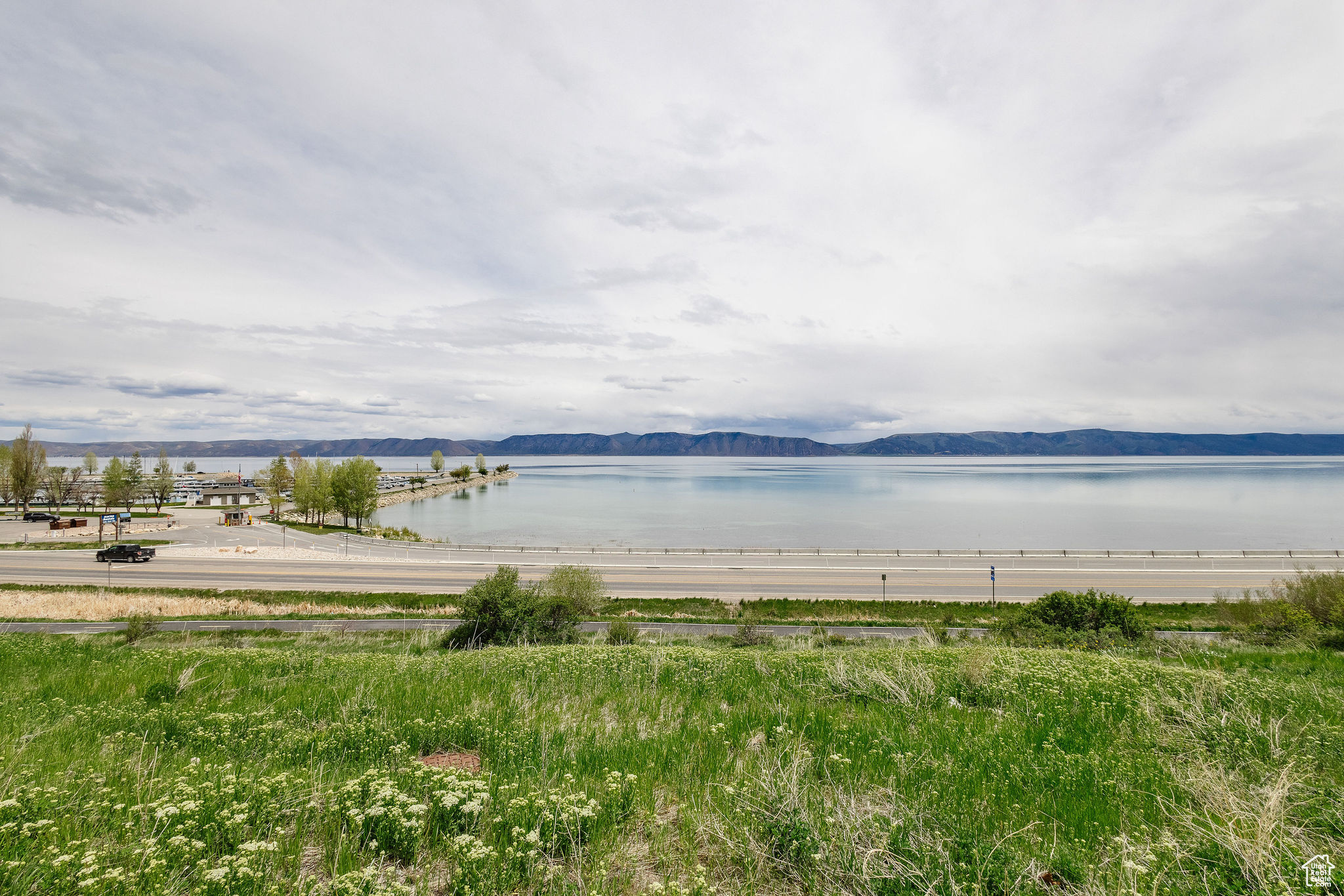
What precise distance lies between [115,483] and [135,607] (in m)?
72.1

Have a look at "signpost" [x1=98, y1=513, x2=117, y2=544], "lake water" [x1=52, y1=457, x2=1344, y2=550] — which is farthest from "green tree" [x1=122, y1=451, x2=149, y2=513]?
"signpost" [x1=98, y1=513, x2=117, y2=544]

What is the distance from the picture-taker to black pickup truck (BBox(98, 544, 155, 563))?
43.2 metres

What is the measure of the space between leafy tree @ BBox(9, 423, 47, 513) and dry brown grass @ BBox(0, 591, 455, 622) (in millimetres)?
75303

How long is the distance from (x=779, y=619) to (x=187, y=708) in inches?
1058

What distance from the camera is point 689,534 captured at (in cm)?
7181

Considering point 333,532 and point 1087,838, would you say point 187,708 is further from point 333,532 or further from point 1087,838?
point 333,532

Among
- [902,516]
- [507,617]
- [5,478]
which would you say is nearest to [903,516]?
[902,516]

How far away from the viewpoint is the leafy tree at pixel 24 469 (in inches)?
3221

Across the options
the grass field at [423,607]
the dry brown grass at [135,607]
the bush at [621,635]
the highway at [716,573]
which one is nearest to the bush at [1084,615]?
the grass field at [423,607]

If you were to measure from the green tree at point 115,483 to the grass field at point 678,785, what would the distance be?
9975 cm

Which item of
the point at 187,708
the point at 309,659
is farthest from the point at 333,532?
the point at 187,708

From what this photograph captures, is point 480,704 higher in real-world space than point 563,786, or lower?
lower

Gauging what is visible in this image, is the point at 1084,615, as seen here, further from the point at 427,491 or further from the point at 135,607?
the point at 427,491

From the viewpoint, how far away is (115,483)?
258ft
